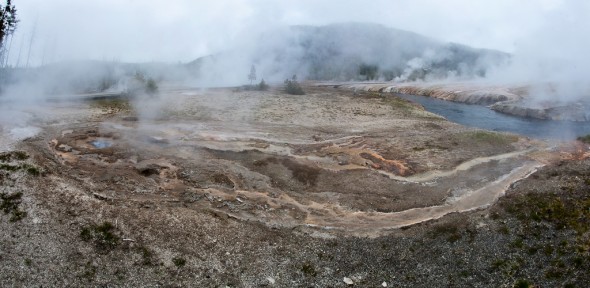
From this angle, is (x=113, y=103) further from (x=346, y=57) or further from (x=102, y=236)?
(x=346, y=57)

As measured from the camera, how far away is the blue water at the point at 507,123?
44.2 m

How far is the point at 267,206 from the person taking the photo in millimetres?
24891

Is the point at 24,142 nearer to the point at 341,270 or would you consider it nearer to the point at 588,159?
the point at 341,270

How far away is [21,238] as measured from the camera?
19.9 metres

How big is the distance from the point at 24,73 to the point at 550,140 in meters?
58.3

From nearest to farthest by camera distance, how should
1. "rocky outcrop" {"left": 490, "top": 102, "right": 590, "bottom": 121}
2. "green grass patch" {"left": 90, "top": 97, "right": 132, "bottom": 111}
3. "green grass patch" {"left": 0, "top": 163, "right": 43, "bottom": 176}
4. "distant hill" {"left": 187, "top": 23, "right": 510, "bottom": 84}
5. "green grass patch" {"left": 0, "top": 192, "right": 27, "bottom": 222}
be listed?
"green grass patch" {"left": 0, "top": 192, "right": 27, "bottom": 222}, "green grass patch" {"left": 0, "top": 163, "right": 43, "bottom": 176}, "green grass patch" {"left": 90, "top": 97, "right": 132, "bottom": 111}, "rocky outcrop" {"left": 490, "top": 102, "right": 590, "bottom": 121}, "distant hill" {"left": 187, "top": 23, "right": 510, "bottom": 84}

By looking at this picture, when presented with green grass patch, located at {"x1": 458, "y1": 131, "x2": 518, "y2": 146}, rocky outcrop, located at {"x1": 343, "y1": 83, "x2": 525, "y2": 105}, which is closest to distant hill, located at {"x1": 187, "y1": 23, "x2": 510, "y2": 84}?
rocky outcrop, located at {"x1": 343, "y1": 83, "x2": 525, "y2": 105}

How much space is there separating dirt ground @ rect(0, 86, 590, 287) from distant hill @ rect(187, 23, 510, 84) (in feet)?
148

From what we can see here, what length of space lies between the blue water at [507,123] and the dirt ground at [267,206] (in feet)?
23.6

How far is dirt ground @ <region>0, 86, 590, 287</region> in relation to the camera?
18906mm

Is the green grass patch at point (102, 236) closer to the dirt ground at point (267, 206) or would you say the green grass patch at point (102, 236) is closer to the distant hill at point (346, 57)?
the dirt ground at point (267, 206)

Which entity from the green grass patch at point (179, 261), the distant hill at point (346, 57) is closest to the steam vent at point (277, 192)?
the green grass patch at point (179, 261)

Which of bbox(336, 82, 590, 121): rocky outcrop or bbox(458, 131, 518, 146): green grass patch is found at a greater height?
bbox(336, 82, 590, 121): rocky outcrop

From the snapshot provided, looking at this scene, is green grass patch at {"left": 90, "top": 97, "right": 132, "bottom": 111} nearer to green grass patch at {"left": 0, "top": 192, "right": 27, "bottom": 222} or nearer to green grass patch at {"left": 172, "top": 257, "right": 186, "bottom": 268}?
green grass patch at {"left": 0, "top": 192, "right": 27, "bottom": 222}
